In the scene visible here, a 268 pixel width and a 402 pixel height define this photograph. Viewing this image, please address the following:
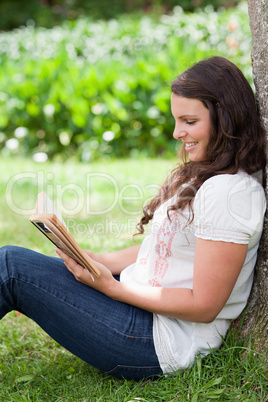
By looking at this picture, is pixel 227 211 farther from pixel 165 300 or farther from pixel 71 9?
pixel 71 9

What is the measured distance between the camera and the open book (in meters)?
1.74

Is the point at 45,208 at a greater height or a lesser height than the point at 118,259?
greater

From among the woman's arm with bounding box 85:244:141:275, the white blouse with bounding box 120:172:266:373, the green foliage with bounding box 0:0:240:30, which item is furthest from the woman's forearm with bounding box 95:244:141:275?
the green foliage with bounding box 0:0:240:30

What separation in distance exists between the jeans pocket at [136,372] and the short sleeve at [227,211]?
59 centimetres

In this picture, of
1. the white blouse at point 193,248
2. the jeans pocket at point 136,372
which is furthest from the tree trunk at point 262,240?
the jeans pocket at point 136,372

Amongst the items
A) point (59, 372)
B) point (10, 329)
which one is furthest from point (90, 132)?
point (59, 372)

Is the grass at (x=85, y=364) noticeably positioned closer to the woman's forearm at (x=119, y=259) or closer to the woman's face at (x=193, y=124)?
the woman's forearm at (x=119, y=259)

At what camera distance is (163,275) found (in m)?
2.02

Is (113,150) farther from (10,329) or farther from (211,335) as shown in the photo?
(211,335)

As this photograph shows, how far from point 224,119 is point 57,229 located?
731 mm

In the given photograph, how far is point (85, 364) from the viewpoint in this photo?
235 cm

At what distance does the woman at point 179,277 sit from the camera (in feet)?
6.13

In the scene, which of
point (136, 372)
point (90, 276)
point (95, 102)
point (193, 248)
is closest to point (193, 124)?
point (193, 248)

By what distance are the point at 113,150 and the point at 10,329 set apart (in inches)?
148
